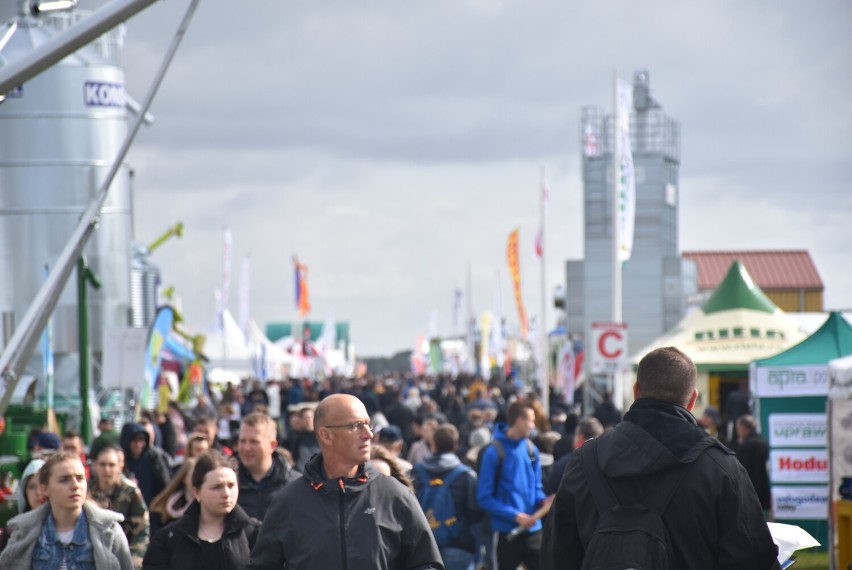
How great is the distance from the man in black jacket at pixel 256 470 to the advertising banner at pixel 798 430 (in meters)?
9.11

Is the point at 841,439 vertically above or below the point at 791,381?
below

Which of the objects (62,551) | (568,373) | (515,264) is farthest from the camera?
(515,264)

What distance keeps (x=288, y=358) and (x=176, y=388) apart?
85.7 feet

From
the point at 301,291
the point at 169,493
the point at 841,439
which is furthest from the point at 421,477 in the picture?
the point at 301,291

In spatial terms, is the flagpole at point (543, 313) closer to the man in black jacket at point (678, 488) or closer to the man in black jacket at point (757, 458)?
the man in black jacket at point (757, 458)

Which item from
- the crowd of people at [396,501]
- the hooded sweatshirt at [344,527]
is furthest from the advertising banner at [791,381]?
the hooded sweatshirt at [344,527]

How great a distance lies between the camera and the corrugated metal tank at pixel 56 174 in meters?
30.0

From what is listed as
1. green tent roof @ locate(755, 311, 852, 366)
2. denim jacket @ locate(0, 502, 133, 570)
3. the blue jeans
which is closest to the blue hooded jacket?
the blue jeans

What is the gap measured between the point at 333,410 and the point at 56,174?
999 inches

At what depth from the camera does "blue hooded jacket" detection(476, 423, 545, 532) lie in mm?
11094

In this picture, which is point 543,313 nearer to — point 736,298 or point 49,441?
point 736,298

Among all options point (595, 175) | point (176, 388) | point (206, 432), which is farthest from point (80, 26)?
point (595, 175)

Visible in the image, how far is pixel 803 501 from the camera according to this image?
15969mm

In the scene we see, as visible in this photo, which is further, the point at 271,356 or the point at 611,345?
the point at 271,356
